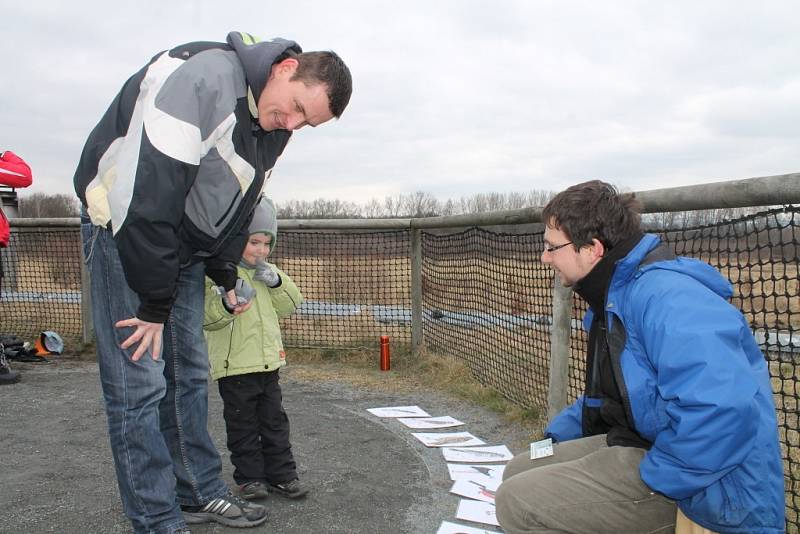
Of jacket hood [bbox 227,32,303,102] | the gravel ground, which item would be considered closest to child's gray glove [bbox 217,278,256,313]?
the gravel ground

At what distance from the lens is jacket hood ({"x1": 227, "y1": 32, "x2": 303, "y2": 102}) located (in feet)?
8.09

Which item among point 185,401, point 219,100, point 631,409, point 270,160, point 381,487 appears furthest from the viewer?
point 381,487

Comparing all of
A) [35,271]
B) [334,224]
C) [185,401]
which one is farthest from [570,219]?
[35,271]

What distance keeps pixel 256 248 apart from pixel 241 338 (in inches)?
17.8

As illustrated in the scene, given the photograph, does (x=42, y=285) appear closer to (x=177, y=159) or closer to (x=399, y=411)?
(x=399, y=411)

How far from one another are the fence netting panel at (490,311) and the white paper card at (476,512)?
1487mm

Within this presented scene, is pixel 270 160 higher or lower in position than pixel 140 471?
higher

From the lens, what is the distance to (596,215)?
2408 mm

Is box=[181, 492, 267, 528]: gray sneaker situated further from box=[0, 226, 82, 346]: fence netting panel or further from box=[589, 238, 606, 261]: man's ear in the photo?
box=[0, 226, 82, 346]: fence netting panel

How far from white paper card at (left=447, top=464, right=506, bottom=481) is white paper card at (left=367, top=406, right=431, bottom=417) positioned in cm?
107

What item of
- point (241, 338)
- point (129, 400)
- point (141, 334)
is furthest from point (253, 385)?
point (141, 334)

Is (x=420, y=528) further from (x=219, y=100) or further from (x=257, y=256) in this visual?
(x=219, y=100)

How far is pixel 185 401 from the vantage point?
3.05m

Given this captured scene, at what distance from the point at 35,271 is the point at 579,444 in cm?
805
